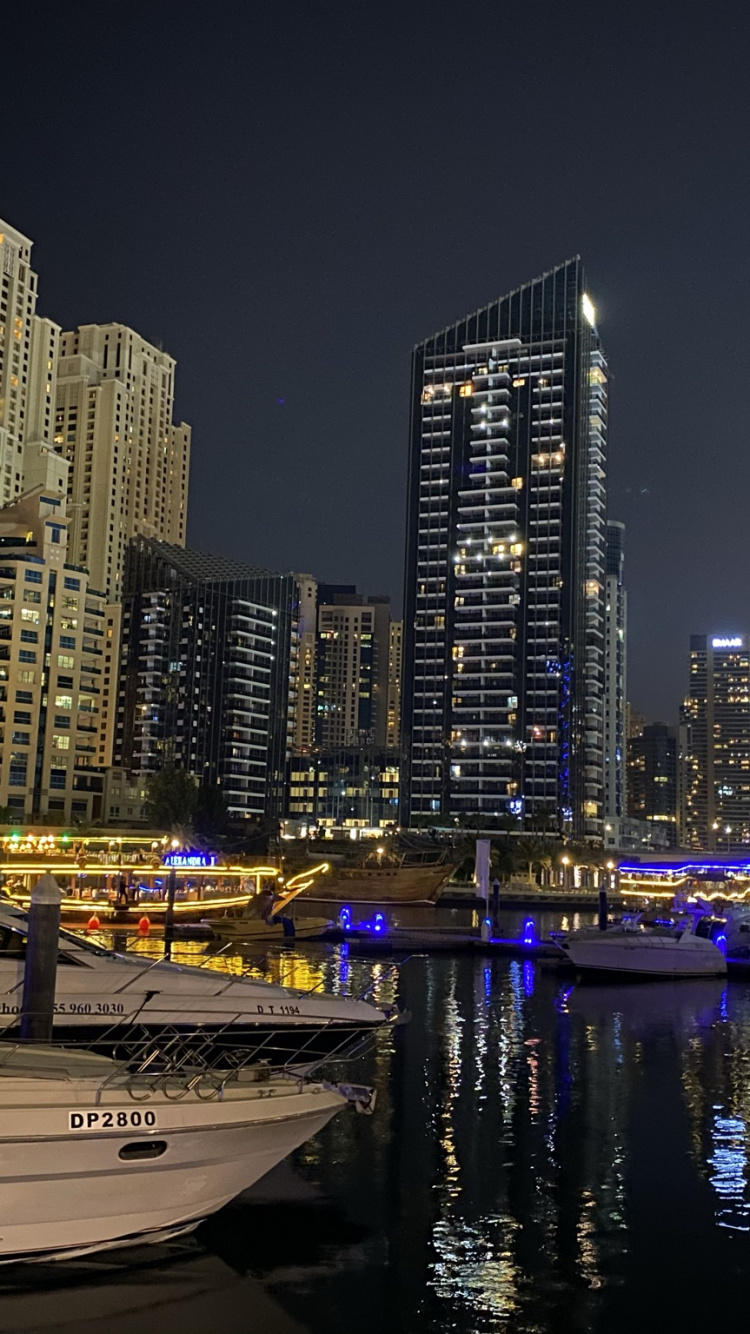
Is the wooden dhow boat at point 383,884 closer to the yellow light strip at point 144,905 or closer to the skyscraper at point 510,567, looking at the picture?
the yellow light strip at point 144,905

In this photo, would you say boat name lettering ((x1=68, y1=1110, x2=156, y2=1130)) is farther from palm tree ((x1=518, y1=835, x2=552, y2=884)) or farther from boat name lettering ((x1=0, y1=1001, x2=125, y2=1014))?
palm tree ((x1=518, y1=835, x2=552, y2=884))

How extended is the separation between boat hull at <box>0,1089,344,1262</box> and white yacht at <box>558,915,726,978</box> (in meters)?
40.1

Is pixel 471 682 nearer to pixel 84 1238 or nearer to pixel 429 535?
pixel 429 535

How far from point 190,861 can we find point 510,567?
395 feet

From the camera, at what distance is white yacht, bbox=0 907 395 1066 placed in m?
22.2

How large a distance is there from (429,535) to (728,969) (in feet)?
457

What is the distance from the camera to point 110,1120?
14.4m

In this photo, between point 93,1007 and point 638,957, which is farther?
point 638,957

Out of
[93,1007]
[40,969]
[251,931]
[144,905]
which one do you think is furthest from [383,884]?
[40,969]

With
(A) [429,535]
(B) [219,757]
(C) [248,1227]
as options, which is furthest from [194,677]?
(C) [248,1227]

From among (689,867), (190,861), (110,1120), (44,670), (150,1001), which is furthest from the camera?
(689,867)

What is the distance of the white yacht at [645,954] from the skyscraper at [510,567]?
119597mm

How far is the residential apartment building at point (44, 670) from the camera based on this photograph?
12256 cm

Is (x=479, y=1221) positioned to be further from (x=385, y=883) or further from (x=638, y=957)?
(x=385, y=883)
